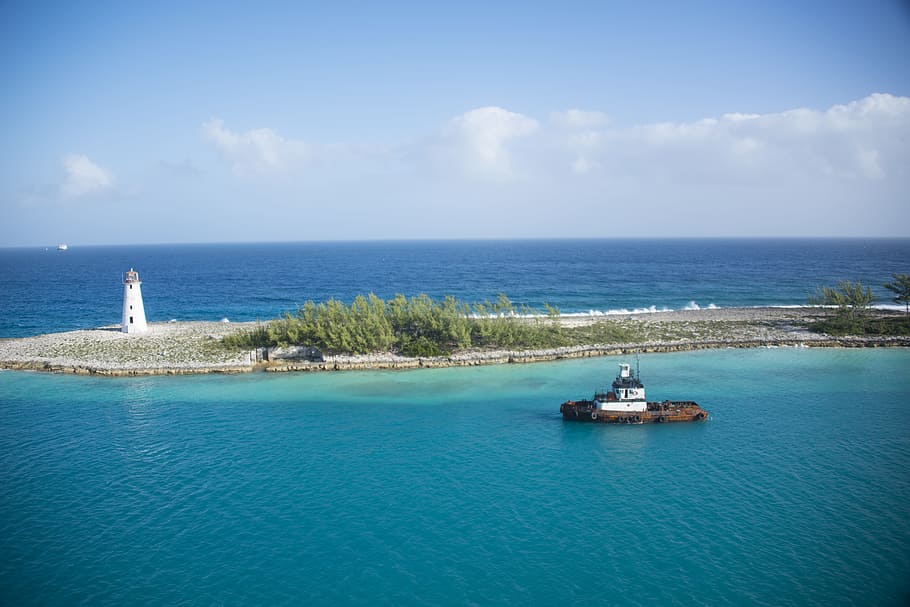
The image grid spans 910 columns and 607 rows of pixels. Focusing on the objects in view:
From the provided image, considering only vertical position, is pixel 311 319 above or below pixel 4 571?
above

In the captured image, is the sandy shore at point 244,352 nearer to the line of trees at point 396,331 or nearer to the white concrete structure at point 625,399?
the line of trees at point 396,331

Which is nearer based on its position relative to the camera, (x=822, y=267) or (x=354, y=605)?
(x=354, y=605)

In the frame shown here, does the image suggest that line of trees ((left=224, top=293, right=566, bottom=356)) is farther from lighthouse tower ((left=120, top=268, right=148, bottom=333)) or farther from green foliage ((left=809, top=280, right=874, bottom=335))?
green foliage ((left=809, top=280, right=874, bottom=335))

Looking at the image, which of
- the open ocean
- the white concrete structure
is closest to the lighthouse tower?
the open ocean

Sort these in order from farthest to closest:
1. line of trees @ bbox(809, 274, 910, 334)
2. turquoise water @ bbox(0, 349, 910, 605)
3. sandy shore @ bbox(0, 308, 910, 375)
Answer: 1. line of trees @ bbox(809, 274, 910, 334)
2. sandy shore @ bbox(0, 308, 910, 375)
3. turquoise water @ bbox(0, 349, 910, 605)

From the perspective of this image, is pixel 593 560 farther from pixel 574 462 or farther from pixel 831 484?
pixel 831 484

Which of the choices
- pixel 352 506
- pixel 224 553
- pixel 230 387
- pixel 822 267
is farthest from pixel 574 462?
pixel 822 267

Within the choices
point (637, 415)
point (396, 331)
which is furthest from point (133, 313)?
point (637, 415)

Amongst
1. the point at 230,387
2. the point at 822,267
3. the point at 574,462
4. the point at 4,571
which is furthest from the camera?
the point at 822,267

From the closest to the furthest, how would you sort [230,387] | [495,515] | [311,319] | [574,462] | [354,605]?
[354,605] < [495,515] < [574,462] < [230,387] < [311,319]
